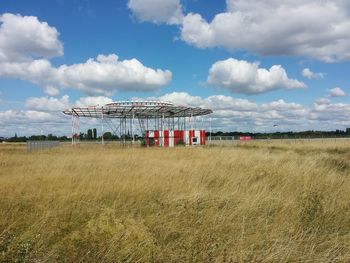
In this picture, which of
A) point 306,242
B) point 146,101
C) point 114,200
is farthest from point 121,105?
point 306,242

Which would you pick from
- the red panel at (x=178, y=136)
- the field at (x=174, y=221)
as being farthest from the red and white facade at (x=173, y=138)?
the field at (x=174, y=221)

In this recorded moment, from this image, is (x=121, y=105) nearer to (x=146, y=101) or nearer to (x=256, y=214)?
(x=146, y=101)

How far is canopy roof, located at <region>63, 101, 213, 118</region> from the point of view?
50069mm

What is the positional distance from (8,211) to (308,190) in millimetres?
6022

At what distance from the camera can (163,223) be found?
21.4ft

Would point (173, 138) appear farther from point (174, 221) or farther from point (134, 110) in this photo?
point (174, 221)

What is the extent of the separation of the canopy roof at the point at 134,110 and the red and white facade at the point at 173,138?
2.82 metres

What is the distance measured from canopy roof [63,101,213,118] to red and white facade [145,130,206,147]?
9.24ft

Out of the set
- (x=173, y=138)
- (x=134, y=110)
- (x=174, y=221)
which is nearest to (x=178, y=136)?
(x=173, y=138)

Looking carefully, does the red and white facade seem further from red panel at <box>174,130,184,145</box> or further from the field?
the field

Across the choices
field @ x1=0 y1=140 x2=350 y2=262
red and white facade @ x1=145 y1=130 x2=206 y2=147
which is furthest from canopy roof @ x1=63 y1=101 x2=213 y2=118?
field @ x1=0 y1=140 x2=350 y2=262

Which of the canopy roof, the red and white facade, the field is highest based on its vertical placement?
the canopy roof

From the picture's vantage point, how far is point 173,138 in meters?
58.1

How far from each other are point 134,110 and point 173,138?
781cm
